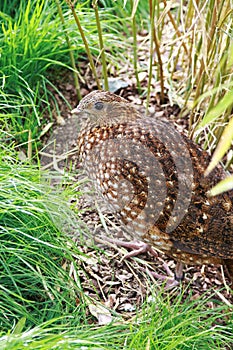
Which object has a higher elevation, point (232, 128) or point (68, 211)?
point (232, 128)

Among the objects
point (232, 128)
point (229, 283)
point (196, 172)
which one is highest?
point (232, 128)

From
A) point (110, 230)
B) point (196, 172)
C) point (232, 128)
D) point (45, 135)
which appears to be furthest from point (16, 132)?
point (232, 128)

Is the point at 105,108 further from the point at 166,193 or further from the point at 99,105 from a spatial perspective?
the point at 166,193

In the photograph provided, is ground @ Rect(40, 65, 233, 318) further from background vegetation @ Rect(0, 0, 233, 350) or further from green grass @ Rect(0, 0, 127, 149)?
green grass @ Rect(0, 0, 127, 149)

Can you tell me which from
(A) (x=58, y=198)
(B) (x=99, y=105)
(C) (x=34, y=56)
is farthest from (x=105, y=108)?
(C) (x=34, y=56)

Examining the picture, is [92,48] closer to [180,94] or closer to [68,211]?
[180,94]

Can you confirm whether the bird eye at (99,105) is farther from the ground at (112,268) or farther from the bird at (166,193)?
the ground at (112,268)

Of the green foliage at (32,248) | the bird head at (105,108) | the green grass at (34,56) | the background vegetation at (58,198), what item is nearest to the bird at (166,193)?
the bird head at (105,108)
